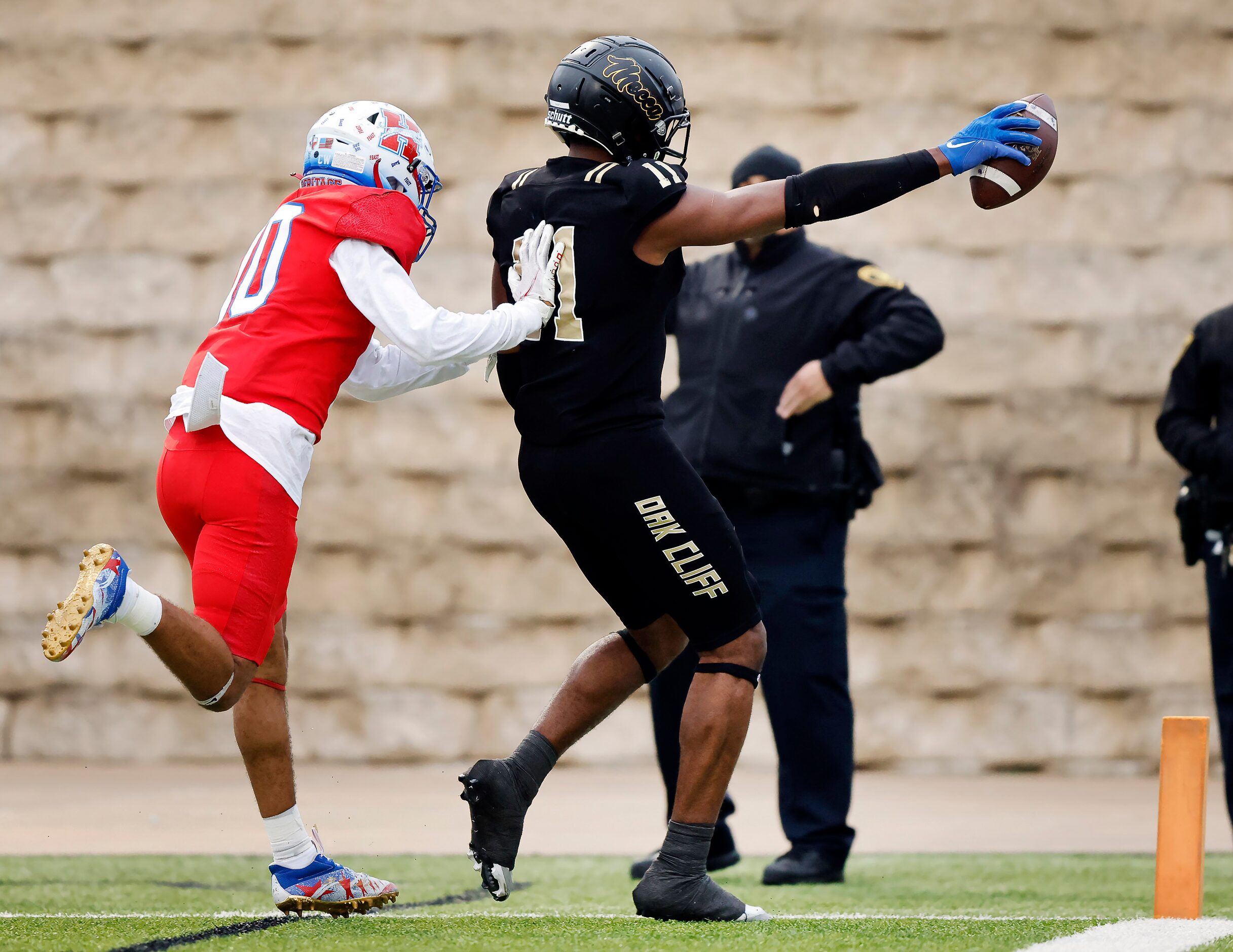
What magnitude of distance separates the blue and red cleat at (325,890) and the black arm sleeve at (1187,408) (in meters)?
2.89

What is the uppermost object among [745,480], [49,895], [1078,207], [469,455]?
[1078,207]

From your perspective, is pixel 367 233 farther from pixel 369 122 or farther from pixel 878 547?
pixel 878 547

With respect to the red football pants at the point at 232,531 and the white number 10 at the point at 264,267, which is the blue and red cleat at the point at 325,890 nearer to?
the red football pants at the point at 232,531

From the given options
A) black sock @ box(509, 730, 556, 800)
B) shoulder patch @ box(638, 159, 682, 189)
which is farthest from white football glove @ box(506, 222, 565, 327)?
black sock @ box(509, 730, 556, 800)

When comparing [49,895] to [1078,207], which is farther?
[1078,207]

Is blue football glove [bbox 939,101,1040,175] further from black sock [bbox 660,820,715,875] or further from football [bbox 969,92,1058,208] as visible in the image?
black sock [bbox 660,820,715,875]

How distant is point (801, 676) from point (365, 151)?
2099 millimetres

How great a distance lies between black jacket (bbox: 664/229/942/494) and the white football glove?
155 centimetres

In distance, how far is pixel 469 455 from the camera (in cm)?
743

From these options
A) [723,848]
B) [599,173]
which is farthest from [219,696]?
[723,848]

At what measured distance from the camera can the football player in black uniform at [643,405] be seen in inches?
129

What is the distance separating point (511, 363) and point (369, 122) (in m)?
0.59

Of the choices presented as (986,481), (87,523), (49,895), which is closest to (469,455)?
(87,523)

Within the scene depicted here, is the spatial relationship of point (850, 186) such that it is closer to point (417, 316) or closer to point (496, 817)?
point (417, 316)
